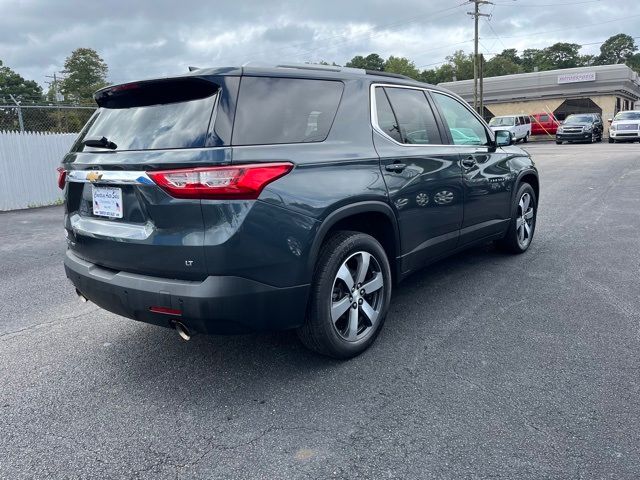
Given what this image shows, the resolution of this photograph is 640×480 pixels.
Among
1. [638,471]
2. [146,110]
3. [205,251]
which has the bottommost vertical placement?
[638,471]

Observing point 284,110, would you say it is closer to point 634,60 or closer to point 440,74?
point 440,74

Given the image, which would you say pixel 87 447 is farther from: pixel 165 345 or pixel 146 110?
pixel 146 110

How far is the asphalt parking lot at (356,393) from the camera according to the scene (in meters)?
2.54

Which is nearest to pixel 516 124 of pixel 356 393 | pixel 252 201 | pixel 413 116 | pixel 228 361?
pixel 413 116

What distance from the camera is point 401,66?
98750mm

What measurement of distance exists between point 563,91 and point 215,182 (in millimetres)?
46663

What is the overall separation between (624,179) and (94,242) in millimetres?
12887

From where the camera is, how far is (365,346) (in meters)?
3.64

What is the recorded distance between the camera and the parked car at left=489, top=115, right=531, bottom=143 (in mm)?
33344

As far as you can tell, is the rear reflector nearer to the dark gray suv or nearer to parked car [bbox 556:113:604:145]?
the dark gray suv

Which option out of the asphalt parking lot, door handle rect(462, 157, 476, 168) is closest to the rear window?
the asphalt parking lot

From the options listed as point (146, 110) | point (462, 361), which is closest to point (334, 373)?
point (462, 361)

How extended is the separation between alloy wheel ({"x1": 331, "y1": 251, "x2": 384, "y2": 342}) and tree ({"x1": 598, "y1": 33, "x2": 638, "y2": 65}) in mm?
135373

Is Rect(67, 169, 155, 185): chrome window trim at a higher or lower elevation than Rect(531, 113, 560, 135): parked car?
lower
